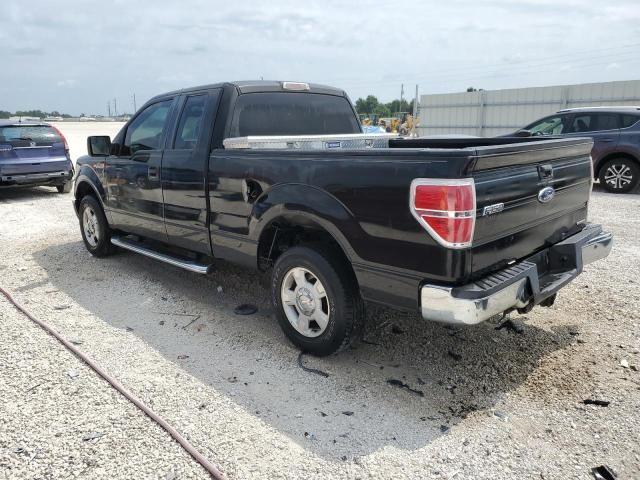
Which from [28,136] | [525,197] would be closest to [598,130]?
[525,197]

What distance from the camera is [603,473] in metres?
2.61

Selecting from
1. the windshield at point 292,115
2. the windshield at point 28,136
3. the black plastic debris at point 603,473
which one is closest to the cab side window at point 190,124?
the windshield at point 292,115

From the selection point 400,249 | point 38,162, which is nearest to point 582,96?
point 38,162

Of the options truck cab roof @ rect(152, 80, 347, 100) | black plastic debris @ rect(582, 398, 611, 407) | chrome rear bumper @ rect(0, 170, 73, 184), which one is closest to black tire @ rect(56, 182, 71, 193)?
chrome rear bumper @ rect(0, 170, 73, 184)

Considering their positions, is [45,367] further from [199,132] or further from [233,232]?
[199,132]

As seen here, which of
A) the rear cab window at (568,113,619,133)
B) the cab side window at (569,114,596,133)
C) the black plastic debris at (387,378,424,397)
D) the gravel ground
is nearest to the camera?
the gravel ground

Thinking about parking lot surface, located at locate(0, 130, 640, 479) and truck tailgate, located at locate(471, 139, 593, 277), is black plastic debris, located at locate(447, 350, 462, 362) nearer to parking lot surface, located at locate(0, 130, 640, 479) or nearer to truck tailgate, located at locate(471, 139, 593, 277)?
parking lot surface, located at locate(0, 130, 640, 479)

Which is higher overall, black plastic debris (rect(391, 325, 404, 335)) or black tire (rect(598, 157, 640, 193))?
black tire (rect(598, 157, 640, 193))

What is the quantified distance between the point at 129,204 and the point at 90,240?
4.93 feet

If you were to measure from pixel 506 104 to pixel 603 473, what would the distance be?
63.5ft

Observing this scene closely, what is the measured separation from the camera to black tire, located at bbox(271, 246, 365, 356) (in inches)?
140

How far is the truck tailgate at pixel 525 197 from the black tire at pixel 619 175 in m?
7.58

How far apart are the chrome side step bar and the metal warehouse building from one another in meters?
16.5

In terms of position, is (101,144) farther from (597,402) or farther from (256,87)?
(597,402)
